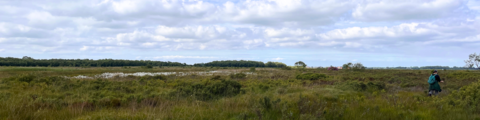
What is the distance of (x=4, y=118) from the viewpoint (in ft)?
17.6

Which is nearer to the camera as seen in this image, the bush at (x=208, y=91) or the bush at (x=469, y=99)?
the bush at (x=469, y=99)

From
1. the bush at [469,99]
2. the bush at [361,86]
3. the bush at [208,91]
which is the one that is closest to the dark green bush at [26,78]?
the bush at [208,91]

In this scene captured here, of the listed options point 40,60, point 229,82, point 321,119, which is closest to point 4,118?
point 321,119

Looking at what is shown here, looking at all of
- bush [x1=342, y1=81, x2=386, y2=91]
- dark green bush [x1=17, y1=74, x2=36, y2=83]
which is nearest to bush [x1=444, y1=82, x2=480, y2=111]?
bush [x1=342, y1=81, x2=386, y2=91]

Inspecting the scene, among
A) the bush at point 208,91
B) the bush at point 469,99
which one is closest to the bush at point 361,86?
the bush at point 469,99

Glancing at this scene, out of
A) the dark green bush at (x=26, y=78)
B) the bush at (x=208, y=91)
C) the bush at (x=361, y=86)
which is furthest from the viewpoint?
the dark green bush at (x=26, y=78)

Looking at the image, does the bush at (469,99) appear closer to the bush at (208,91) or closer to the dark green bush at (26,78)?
the bush at (208,91)

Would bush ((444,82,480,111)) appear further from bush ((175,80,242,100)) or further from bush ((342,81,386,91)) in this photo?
bush ((175,80,242,100))

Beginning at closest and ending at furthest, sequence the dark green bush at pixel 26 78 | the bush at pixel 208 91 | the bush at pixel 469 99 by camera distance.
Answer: the bush at pixel 469 99 < the bush at pixel 208 91 < the dark green bush at pixel 26 78

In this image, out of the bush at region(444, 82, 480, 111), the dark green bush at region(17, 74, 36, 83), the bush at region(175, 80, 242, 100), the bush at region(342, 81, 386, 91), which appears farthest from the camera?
the dark green bush at region(17, 74, 36, 83)

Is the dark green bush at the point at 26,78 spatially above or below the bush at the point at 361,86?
above

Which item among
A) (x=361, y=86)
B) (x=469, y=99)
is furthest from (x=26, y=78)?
(x=469, y=99)

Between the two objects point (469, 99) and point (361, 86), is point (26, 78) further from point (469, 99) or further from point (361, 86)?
point (469, 99)

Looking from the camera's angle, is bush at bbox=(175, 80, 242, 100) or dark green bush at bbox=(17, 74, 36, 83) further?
dark green bush at bbox=(17, 74, 36, 83)
